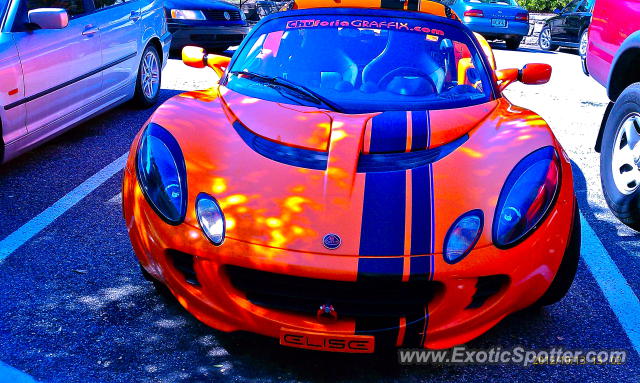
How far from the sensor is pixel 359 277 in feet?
8.63

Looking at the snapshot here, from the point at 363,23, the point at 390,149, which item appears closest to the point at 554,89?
the point at 363,23

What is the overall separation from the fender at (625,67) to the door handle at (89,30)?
13.7ft

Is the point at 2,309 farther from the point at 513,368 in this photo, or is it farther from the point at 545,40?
the point at 545,40

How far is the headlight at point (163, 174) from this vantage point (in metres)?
2.93

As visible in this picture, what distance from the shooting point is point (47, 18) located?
5.14 m

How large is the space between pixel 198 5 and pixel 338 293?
373 inches

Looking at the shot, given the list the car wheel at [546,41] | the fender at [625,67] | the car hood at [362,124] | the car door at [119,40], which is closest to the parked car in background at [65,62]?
the car door at [119,40]

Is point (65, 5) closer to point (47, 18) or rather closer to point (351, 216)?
point (47, 18)

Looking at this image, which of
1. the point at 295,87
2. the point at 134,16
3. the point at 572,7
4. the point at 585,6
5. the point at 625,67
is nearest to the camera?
the point at 295,87

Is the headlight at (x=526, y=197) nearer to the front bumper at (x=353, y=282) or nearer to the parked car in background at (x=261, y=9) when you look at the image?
the front bumper at (x=353, y=282)

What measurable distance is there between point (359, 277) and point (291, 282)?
10.4 inches

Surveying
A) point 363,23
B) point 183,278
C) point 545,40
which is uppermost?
point 363,23

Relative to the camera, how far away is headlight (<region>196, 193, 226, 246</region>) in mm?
2791

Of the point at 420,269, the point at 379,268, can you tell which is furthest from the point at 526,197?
the point at 379,268
